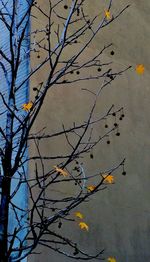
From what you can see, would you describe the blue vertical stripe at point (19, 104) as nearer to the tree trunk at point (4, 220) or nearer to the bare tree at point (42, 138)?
the bare tree at point (42, 138)

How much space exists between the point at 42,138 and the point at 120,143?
6.17ft

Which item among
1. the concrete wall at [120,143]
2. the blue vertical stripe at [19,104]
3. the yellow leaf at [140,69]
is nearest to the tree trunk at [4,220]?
the blue vertical stripe at [19,104]

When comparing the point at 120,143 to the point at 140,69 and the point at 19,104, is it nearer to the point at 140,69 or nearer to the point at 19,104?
the point at 140,69

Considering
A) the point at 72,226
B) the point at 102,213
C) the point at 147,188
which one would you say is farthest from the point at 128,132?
the point at 72,226

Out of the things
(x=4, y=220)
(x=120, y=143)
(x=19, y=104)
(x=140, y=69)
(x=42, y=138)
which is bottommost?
(x=4, y=220)

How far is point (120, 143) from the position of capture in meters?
8.04

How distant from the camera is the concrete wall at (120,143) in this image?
278 inches

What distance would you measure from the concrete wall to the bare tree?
6.2 inches

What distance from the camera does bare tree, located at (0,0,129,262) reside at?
13.9 feet

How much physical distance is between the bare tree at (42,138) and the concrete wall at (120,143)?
0.16 meters

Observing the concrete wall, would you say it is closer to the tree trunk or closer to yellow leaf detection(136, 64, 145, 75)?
yellow leaf detection(136, 64, 145, 75)

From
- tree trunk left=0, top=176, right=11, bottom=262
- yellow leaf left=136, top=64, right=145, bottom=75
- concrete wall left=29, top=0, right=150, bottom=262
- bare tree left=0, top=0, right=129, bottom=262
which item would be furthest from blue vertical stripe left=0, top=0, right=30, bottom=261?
yellow leaf left=136, top=64, right=145, bottom=75

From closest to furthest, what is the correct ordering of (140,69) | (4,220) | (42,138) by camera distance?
(4,220) → (42,138) → (140,69)

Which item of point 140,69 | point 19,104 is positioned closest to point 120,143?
point 140,69
